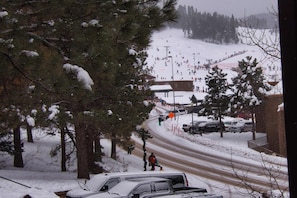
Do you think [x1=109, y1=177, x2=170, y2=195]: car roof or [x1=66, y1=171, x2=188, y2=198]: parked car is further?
[x1=66, y1=171, x2=188, y2=198]: parked car

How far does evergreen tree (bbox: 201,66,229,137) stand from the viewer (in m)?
46.8

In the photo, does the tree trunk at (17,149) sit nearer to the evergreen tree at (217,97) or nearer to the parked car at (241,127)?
the evergreen tree at (217,97)

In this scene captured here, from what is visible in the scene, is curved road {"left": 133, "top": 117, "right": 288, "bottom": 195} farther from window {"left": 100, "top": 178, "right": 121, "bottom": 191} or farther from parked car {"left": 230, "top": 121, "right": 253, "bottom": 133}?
parked car {"left": 230, "top": 121, "right": 253, "bottom": 133}

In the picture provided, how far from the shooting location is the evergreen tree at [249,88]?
41.5 metres

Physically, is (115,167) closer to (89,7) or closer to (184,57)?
(89,7)

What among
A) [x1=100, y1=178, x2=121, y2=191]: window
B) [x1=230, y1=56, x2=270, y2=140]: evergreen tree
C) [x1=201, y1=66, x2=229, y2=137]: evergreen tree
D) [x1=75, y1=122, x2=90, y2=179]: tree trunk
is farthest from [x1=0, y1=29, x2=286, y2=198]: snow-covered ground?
[x1=230, y1=56, x2=270, y2=140]: evergreen tree

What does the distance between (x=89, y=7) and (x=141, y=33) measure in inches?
57.3

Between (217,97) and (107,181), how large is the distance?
33.5 metres

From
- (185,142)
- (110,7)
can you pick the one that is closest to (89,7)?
(110,7)

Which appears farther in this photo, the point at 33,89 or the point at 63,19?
the point at 33,89

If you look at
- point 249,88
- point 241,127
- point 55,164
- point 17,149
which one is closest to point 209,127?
point 241,127

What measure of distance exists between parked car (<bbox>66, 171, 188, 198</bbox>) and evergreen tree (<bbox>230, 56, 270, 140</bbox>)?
26.0 m

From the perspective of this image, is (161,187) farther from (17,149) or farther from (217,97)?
(217,97)

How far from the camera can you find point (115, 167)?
1053 inches
